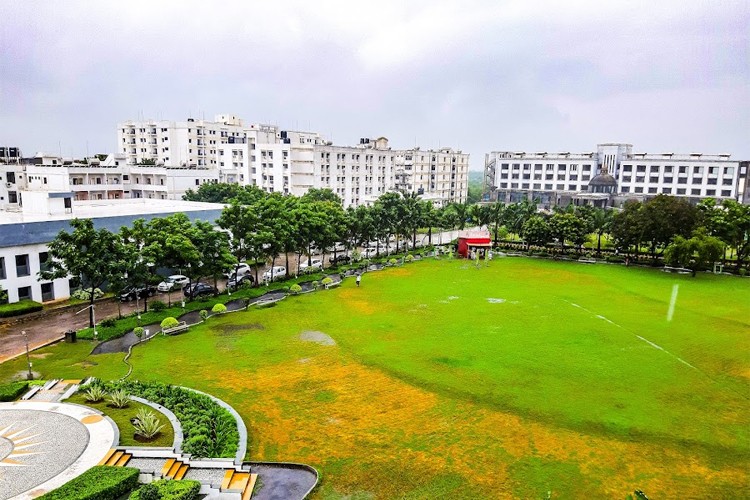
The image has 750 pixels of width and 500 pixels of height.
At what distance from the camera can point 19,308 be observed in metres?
34.0

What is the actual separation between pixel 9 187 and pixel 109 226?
36.4 metres

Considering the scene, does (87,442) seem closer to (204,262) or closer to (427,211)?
(204,262)

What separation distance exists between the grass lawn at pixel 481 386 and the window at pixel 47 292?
460 inches

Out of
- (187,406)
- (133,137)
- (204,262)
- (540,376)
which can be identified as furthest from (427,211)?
(133,137)

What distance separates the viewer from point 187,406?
65.9ft

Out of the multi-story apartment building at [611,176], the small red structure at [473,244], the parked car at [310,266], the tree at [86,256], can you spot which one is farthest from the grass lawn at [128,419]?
the multi-story apartment building at [611,176]

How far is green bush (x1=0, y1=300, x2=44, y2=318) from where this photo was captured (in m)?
33.3

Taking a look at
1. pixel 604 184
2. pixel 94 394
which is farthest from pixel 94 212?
pixel 604 184

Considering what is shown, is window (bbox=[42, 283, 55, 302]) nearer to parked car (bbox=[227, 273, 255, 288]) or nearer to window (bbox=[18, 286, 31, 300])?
window (bbox=[18, 286, 31, 300])

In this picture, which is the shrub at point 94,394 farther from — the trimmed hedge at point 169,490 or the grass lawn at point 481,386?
the trimmed hedge at point 169,490

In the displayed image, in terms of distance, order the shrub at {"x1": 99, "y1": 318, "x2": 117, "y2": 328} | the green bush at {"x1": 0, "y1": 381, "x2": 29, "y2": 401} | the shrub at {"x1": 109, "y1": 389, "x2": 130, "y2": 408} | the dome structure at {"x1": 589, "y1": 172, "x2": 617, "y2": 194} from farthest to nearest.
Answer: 1. the dome structure at {"x1": 589, "y1": 172, "x2": 617, "y2": 194}
2. the shrub at {"x1": 99, "y1": 318, "x2": 117, "y2": 328}
3. the green bush at {"x1": 0, "y1": 381, "x2": 29, "y2": 401}
4. the shrub at {"x1": 109, "y1": 389, "x2": 130, "y2": 408}

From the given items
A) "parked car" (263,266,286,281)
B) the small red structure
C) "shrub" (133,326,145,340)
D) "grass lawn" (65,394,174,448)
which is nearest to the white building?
"parked car" (263,266,286,281)

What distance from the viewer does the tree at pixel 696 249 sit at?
4753cm

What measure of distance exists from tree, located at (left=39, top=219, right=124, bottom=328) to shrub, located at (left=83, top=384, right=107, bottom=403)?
10.6 meters
